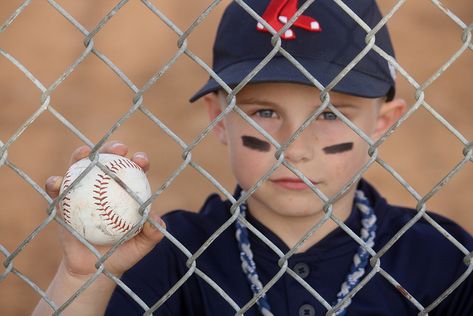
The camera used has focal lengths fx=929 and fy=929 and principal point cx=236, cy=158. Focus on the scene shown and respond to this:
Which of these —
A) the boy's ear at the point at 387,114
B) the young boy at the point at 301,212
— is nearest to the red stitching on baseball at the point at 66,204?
the young boy at the point at 301,212

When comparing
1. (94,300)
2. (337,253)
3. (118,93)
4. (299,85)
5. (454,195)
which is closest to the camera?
(94,300)

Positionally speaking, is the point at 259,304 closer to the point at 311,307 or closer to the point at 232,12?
the point at 311,307

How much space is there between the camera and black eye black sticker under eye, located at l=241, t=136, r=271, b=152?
206 cm

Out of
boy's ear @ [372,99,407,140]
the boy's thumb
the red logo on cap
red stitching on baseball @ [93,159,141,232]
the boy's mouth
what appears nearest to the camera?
red stitching on baseball @ [93,159,141,232]

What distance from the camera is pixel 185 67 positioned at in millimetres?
4566

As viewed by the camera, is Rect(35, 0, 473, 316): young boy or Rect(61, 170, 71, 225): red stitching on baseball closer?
Rect(61, 170, 71, 225): red stitching on baseball

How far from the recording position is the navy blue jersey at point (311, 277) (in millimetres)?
2086

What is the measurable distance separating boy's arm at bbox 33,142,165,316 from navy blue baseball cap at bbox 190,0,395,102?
1.36ft

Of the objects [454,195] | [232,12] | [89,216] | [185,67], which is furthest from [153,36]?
[89,216]

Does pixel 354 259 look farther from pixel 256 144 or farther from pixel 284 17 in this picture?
pixel 284 17

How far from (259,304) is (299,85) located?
49cm

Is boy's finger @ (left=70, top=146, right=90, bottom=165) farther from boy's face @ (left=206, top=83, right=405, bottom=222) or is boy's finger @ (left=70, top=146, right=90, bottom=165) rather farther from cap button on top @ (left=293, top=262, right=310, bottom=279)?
cap button on top @ (left=293, top=262, right=310, bottom=279)

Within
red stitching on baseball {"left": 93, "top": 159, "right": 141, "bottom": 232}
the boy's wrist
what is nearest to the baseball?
red stitching on baseball {"left": 93, "top": 159, "right": 141, "bottom": 232}

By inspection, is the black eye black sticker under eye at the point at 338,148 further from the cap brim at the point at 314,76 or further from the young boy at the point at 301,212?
the cap brim at the point at 314,76
